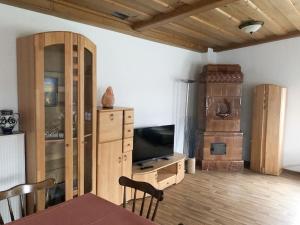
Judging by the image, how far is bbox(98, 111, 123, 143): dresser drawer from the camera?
2.81 meters

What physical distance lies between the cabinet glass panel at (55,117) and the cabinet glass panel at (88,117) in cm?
26

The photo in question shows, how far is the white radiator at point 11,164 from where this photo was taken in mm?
2195

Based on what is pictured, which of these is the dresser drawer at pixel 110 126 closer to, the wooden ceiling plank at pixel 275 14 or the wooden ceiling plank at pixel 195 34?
the wooden ceiling plank at pixel 195 34

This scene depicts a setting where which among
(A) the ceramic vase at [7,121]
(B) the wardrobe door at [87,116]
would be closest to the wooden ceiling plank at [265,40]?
(B) the wardrobe door at [87,116]

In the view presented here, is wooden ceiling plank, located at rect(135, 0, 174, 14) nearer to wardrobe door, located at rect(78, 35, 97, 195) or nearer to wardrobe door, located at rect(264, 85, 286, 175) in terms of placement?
wardrobe door, located at rect(78, 35, 97, 195)

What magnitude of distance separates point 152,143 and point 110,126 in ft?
3.47

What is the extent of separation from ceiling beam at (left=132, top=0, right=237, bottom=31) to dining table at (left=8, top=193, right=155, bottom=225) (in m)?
2.39

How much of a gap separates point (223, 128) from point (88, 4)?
3.28 metres

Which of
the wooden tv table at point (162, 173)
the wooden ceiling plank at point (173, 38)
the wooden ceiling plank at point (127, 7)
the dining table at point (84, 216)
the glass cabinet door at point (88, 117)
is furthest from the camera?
the wooden ceiling plank at point (173, 38)

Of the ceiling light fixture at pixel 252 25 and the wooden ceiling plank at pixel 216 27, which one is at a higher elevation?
the wooden ceiling plank at pixel 216 27

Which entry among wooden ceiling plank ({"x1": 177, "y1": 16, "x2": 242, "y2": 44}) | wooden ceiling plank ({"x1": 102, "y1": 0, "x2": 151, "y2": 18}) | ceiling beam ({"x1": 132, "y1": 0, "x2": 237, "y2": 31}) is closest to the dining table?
wooden ceiling plank ({"x1": 102, "y1": 0, "x2": 151, "y2": 18})

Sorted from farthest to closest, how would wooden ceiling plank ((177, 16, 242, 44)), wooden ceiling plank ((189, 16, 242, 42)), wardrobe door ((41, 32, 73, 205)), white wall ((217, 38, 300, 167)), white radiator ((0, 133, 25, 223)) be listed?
white wall ((217, 38, 300, 167)), wooden ceiling plank ((177, 16, 242, 44)), wooden ceiling plank ((189, 16, 242, 42)), wardrobe door ((41, 32, 73, 205)), white radiator ((0, 133, 25, 223))

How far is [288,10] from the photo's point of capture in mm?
3373

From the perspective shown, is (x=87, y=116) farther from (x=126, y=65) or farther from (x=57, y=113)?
(x=126, y=65)
